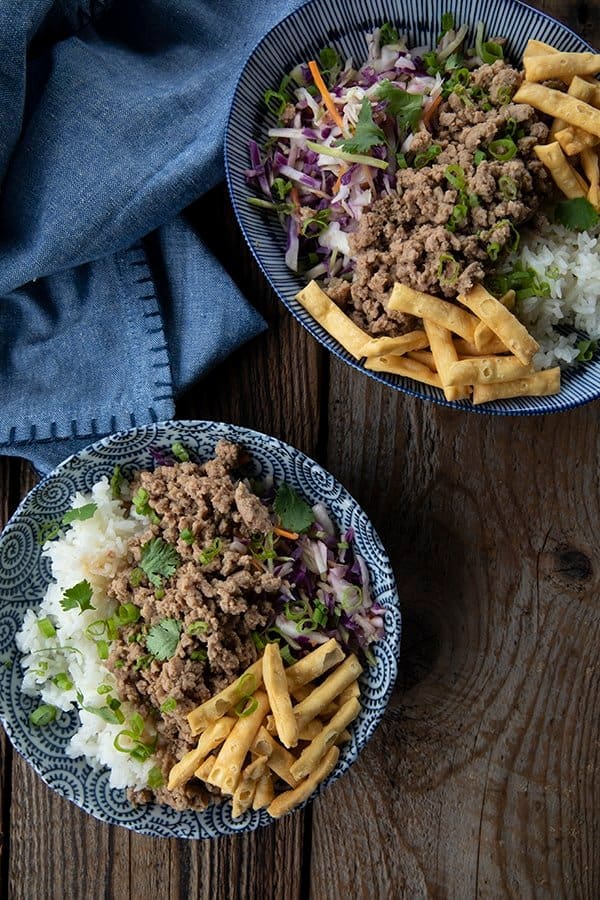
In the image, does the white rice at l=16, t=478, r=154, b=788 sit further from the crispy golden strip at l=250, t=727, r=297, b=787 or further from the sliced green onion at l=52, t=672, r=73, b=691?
the crispy golden strip at l=250, t=727, r=297, b=787

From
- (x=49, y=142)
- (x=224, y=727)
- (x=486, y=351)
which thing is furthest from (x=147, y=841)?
(x=49, y=142)

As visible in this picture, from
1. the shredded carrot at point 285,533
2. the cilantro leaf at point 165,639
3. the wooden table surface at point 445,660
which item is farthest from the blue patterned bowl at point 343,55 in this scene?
the cilantro leaf at point 165,639

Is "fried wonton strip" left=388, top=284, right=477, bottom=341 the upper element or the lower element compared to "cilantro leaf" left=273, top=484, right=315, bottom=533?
upper

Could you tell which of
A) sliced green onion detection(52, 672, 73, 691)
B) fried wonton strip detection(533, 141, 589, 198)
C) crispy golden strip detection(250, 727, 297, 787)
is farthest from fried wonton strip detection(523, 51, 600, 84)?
sliced green onion detection(52, 672, 73, 691)

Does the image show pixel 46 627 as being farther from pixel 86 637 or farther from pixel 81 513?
pixel 81 513

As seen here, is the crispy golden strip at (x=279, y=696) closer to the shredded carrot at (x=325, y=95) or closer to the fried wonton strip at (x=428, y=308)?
the fried wonton strip at (x=428, y=308)

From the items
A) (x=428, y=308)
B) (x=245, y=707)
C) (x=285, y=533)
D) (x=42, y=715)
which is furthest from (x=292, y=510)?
(x=42, y=715)

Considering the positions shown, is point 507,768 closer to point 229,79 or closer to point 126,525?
point 126,525
